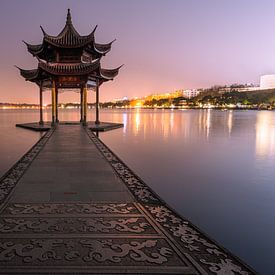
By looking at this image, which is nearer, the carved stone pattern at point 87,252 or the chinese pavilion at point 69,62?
the carved stone pattern at point 87,252

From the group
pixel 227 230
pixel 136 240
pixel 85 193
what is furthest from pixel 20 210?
pixel 227 230

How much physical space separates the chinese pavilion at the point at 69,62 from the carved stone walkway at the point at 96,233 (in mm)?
15489

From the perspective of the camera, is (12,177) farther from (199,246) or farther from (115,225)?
(199,246)

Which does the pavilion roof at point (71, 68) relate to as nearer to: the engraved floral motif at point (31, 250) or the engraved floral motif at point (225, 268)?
the engraved floral motif at point (31, 250)

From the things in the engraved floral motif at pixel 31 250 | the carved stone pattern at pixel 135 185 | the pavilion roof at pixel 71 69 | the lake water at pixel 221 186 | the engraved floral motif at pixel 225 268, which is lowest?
the lake water at pixel 221 186

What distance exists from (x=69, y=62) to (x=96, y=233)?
20.1 metres

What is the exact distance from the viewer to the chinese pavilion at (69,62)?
20.5 m

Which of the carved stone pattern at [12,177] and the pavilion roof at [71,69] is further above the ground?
the pavilion roof at [71,69]

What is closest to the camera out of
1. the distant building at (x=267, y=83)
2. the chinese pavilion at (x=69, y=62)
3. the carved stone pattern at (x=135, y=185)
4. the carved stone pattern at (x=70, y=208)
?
the carved stone pattern at (x=70, y=208)

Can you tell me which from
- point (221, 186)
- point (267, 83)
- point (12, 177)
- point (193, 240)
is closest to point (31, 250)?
point (193, 240)

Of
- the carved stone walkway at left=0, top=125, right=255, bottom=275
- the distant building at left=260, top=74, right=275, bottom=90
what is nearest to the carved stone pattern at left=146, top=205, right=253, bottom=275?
the carved stone walkway at left=0, top=125, right=255, bottom=275

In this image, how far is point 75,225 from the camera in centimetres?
388

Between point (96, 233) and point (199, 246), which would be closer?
point (199, 246)

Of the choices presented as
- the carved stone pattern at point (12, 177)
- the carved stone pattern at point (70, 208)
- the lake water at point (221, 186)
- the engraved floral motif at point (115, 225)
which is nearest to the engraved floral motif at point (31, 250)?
the engraved floral motif at point (115, 225)
